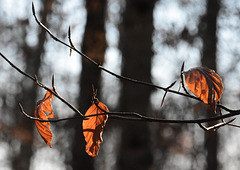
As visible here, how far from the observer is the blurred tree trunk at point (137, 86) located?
3.38 metres

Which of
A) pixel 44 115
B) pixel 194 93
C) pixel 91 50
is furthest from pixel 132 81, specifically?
pixel 91 50

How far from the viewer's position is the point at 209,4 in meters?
7.32

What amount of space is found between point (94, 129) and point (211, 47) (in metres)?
6.46

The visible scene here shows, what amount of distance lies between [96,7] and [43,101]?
3.22 meters

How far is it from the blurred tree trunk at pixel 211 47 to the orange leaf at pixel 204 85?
6085mm

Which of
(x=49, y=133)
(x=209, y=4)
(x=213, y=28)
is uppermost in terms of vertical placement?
(x=209, y=4)

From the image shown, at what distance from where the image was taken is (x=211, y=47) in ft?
23.0

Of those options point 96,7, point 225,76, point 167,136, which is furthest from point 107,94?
point 96,7

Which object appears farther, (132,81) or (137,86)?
(137,86)

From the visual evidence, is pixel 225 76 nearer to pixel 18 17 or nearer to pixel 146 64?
pixel 146 64

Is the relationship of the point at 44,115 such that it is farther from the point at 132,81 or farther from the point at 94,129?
the point at 132,81

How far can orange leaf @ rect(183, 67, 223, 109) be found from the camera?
0.88 metres

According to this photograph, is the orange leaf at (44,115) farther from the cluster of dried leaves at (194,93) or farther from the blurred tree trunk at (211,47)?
the blurred tree trunk at (211,47)

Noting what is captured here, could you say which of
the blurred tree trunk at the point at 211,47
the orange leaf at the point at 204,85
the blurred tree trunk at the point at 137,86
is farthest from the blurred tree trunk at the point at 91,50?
the blurred tree trunk at the point at 211,47
